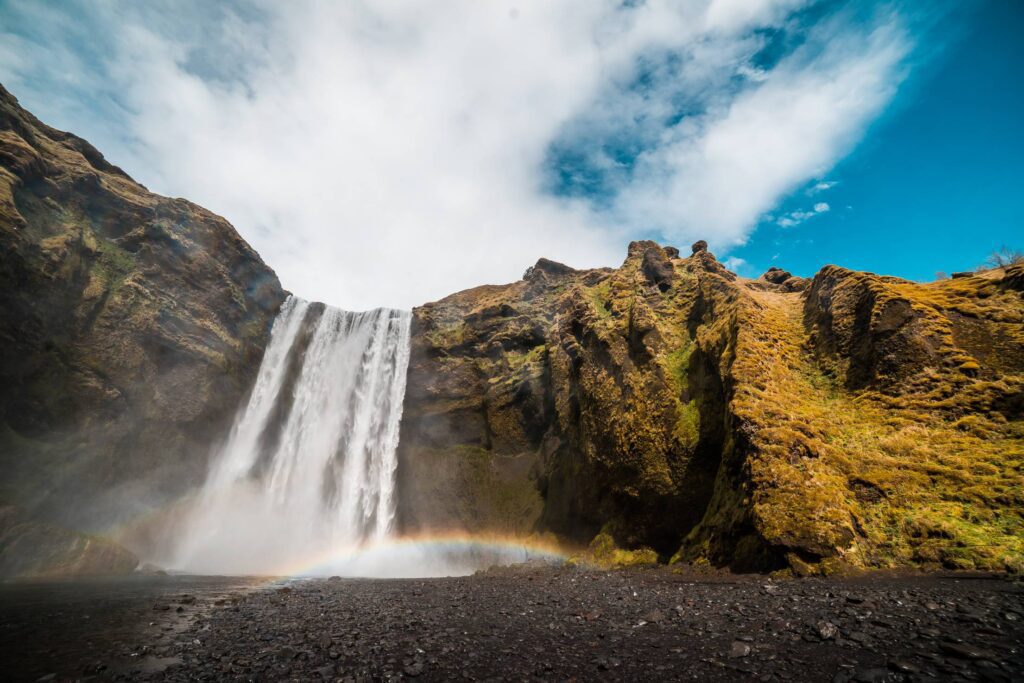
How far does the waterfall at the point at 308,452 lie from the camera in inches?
1335

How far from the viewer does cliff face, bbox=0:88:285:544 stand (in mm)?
26781

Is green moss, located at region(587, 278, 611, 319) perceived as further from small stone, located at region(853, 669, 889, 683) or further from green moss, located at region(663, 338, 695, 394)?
small stone, located at region(853, 669, 889, 683)

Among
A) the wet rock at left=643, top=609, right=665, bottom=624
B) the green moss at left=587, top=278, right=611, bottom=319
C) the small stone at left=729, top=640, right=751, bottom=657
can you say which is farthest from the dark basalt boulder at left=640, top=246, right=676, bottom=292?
the small stone at left=729, top=640, right=751, bottom=657

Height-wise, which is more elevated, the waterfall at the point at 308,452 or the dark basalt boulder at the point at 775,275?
the dark basalt boulder at the point at 775,275

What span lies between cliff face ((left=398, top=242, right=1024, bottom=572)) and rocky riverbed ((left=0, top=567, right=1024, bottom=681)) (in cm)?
206

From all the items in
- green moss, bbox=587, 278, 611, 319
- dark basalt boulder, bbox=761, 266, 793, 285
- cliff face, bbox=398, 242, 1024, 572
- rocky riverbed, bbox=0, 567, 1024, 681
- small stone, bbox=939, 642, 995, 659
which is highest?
dark basalt boulder, bbox=761, 266, 793, 285

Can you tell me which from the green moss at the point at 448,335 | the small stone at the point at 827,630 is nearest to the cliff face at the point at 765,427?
the small stone at the point at 827,630

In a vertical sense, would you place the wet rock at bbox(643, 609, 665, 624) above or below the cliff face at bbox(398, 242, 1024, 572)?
below

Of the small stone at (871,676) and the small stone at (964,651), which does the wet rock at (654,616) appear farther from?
the small stone at (964,651)

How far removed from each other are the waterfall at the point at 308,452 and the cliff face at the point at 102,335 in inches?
109

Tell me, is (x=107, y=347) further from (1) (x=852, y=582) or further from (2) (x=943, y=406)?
(2) (x=943, y=406)

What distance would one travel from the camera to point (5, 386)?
26031 mm

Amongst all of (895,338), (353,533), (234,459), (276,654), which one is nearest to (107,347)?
(234,459)

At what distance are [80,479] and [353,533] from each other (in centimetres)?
1871
